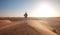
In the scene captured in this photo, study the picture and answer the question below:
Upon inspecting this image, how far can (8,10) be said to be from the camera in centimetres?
203

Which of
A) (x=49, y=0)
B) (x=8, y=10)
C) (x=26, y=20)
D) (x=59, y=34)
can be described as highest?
(x=49, y=0)

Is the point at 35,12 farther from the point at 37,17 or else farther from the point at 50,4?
the point at 50,4

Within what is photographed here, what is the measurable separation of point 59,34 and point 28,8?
0.58 m

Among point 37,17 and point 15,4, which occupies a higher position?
point 15,4

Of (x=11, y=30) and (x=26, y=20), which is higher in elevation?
(x=26, y=20)

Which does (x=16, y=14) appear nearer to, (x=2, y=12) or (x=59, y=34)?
(x=2, y=12)

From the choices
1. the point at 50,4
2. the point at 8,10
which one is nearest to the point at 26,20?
the point at 8,10

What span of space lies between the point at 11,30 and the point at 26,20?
0.86ft

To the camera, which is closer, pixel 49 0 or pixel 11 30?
pixel 11 30

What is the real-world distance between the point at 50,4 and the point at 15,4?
0.52 meters

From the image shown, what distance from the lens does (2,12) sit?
203 cm

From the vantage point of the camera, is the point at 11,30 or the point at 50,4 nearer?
the point at 11,30

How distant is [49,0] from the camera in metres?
2.09

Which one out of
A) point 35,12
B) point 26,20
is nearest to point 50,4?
point 35,12
